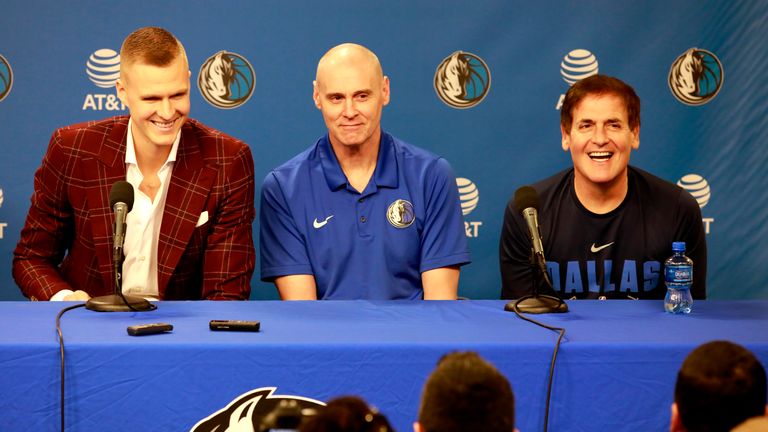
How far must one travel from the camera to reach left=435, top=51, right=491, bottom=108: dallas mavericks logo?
12.7ft

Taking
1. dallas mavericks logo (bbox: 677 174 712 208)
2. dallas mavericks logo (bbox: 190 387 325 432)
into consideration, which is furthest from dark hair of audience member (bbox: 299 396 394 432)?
dallas mavericks logo (bbox: 677 174 712 208)

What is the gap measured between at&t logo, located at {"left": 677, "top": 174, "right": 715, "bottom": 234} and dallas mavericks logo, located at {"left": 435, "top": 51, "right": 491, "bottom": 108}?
3.19ft

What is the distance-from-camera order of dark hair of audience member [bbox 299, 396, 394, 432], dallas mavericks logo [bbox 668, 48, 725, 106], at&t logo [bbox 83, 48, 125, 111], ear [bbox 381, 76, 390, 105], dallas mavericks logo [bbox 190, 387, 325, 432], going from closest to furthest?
dark hair of audience member [bbox 299, 396, 394, 432], dallas mavericks logo [bbox 190, 387, 325, 432], ear [bbox 381, 76, 390, 105], at&t logo [bbox 83, 48, 125, 111], dallas mavericks logo [bbox 668, 48, 725, 106]

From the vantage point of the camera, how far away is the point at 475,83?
389 cm

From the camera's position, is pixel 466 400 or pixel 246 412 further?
pixel 246 412

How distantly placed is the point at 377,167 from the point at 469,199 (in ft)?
3.10

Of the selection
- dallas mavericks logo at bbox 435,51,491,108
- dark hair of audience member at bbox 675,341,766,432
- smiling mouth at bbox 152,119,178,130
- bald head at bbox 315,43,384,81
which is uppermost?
dallas mavericks logo at bbox 435,51,491,108

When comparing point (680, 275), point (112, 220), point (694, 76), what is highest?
point (694, 76)

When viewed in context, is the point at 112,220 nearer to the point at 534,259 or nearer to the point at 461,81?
the point at 534,259

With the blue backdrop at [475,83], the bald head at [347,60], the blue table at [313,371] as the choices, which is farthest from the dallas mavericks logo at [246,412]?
the blue backdrop at [475,83]

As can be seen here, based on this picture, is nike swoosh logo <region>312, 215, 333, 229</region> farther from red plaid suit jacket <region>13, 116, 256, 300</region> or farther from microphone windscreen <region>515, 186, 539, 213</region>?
microphone windscreen <region>515, 186, 539, 213</region>

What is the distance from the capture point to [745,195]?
13.0 ft

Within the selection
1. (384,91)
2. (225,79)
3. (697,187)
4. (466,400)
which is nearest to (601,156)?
(384,91)

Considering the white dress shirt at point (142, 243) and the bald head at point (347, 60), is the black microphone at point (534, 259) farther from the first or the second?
the white dress shirt at point (142, 243)
